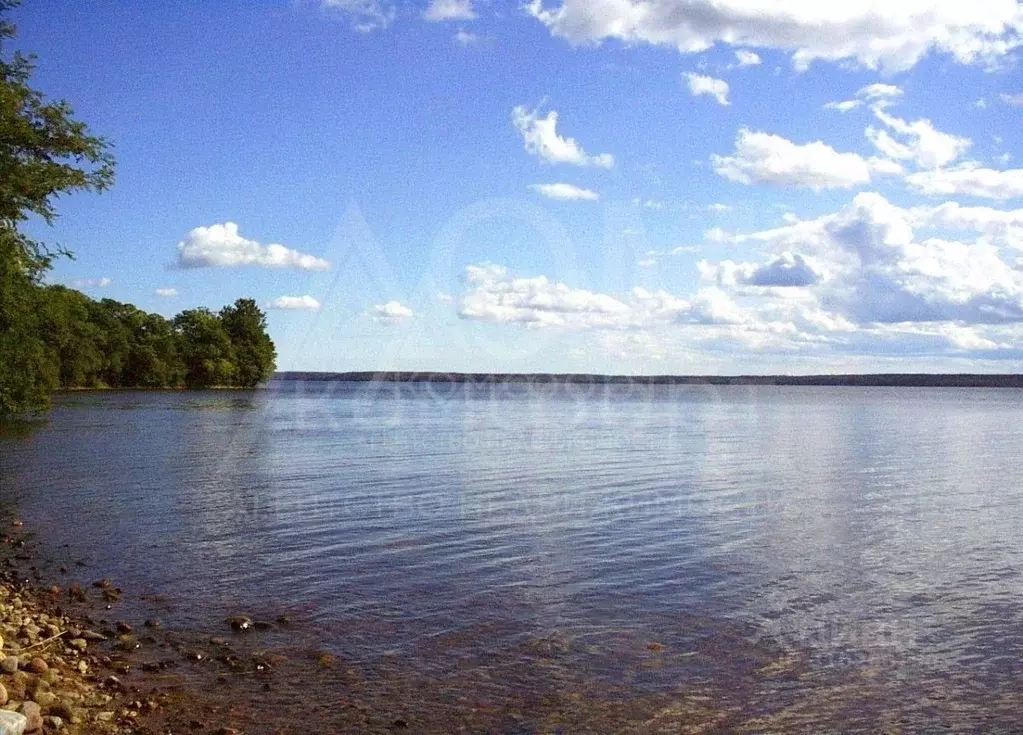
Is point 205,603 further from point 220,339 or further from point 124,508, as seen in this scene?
point 220,339

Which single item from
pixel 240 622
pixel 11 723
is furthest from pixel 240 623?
pixel 11 723

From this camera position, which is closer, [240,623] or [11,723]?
[11,723]

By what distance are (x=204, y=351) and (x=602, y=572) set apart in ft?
604

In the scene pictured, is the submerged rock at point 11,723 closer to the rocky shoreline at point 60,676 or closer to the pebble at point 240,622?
the rocky shoreline at point 60,676

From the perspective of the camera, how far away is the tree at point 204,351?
190125 millimetres

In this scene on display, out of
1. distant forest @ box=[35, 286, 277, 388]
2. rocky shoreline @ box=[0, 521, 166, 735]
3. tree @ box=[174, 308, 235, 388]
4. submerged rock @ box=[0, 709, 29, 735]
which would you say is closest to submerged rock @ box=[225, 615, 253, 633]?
rocky shoreline @ box=[0, 521, 166, 735]

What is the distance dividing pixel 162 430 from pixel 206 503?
131 feet

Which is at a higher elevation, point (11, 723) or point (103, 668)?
point (11, 723)

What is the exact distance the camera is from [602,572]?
64.9 ft

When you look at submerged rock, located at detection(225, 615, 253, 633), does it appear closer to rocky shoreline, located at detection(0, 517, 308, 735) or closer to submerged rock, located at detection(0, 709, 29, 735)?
rocky shoreline, located at detection(0, 517, 308, 735)

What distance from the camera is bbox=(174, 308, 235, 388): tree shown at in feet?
624

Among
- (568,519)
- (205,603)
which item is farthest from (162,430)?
(205,603)

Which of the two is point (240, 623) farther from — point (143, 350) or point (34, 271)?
point (143, 350)

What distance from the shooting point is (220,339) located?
194m
